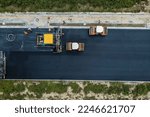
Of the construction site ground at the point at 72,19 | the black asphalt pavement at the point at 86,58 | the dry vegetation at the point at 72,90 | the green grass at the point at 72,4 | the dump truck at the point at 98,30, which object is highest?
the green grass at the point at 72,4

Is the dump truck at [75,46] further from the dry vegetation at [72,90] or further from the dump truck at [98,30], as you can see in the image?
the dry vegetation at [72,90]

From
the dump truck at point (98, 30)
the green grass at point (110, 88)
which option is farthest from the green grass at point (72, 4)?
the green grass at point (110, 88)

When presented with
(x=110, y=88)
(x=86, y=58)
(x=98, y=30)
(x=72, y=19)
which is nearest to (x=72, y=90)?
(x=86, y=58)

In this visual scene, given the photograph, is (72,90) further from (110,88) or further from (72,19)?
(72,19)

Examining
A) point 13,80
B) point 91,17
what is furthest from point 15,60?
point 91,17

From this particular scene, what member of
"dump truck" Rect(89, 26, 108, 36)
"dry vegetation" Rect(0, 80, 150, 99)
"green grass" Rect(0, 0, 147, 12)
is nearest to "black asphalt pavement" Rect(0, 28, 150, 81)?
"dump truck" Rect(89, 26, 108, 36)

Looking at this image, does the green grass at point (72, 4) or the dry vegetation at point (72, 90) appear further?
the green grass at point (72, 4)

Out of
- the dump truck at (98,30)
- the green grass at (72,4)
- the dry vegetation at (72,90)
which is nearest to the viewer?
the dump truck at (98,30)
